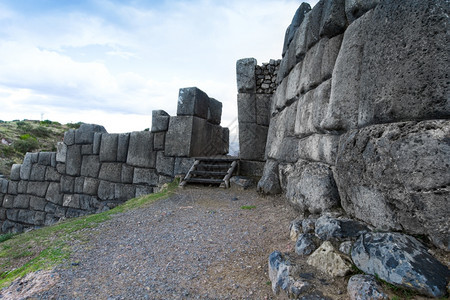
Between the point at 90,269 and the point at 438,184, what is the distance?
3.13 meters

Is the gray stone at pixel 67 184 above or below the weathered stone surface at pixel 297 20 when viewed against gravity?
below

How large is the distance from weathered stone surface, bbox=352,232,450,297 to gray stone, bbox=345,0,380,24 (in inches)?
89.2

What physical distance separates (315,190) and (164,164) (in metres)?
5.58

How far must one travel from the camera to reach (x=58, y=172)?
32.5ft

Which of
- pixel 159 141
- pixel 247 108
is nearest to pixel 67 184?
pixel 159 141

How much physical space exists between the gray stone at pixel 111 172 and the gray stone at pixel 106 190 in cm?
15

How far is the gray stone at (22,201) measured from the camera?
34.2 ft

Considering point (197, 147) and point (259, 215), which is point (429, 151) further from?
point (197, 147)

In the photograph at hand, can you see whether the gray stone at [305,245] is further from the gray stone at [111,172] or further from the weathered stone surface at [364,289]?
the gray stone at [111,172]

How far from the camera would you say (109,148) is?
8.84 metres

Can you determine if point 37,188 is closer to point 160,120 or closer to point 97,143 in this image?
point 97,143

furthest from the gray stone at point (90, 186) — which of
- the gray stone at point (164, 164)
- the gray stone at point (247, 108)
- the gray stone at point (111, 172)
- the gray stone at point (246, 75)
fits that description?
the gray stone at point (246, 75)

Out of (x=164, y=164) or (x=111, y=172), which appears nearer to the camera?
(x=164, y=164)

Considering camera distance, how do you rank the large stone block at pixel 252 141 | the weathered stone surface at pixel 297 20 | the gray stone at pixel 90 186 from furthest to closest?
1. the gray stone at pixel 90 186
2. the large stone block at pixel 252 141
3. the weathered stone surface at pixel 297 20
